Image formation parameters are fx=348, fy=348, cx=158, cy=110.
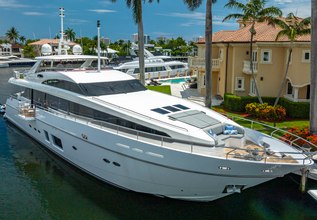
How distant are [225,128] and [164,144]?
275cm

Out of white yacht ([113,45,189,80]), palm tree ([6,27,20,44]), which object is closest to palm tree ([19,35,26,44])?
palm tree ([6,27,20,44])

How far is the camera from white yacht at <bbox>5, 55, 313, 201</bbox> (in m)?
10.9

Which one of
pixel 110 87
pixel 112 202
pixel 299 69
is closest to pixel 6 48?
pixel 299 69

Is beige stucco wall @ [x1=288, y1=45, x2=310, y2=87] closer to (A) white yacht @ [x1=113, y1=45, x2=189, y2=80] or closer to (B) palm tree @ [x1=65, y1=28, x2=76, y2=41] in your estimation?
(A) white yacht @ [x1=113, y1=45, x2=189, y2=80]

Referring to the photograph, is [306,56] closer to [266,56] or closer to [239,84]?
[266,56]

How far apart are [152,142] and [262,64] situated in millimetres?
15473

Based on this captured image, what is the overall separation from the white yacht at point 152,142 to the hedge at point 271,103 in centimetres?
952

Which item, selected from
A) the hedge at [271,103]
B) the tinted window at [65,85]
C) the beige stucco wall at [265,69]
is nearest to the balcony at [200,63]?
the beige stucco wall at [265,69]

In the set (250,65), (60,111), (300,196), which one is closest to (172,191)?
(300,196)

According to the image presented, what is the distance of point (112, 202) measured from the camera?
1276cm

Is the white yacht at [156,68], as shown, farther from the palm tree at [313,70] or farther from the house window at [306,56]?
the palm tree at [313,70]

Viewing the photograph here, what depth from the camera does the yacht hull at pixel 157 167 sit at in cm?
1084

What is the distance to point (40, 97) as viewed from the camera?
62.7ft

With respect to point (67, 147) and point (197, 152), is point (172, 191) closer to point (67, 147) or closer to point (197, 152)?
point (197, 152)
